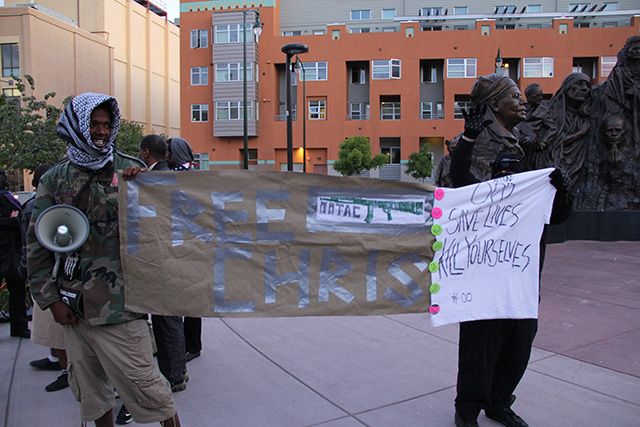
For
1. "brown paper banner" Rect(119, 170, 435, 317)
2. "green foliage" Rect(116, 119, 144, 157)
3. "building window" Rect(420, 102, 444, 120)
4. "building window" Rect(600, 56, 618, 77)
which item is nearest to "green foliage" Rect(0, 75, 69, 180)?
"brown paper banner" Rect(119, 170, 435, 317)

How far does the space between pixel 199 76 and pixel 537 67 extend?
103 ft

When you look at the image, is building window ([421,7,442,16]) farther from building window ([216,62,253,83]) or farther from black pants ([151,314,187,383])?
black pants ([151,314,187,383])

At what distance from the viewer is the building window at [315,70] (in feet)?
144

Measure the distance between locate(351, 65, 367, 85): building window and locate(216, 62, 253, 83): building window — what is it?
31.4ft

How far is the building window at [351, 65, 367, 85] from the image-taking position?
45.2m

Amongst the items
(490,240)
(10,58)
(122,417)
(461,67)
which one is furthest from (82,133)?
(10,58)

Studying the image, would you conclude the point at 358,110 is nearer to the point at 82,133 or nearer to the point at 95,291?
the point at 82,133

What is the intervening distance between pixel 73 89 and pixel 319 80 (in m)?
23.9

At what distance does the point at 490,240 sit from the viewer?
3.18 m

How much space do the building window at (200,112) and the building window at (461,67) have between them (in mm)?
22879

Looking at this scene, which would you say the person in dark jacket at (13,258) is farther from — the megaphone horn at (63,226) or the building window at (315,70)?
the building window at (315,70)

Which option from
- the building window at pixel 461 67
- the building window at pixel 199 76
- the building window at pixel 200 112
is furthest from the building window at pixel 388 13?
the building window at pixel 200 112

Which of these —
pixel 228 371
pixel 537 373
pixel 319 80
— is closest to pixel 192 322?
pixel 228 371

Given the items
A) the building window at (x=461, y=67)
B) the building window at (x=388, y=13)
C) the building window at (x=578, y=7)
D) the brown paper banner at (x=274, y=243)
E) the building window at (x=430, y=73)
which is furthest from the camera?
the building window at (x=388, y=13)
